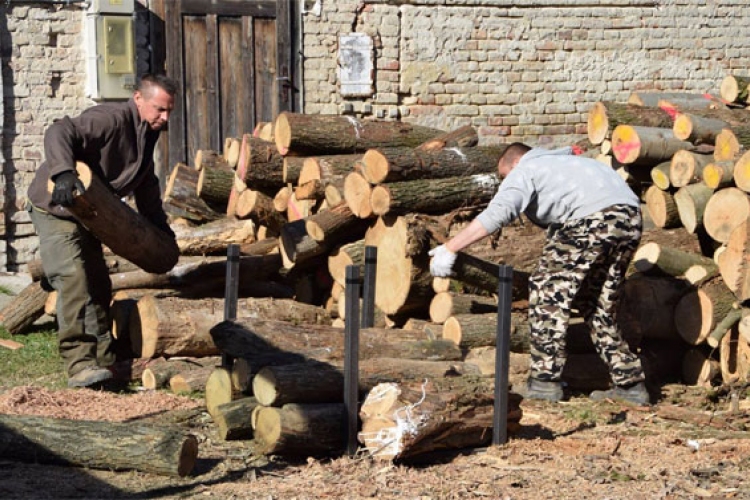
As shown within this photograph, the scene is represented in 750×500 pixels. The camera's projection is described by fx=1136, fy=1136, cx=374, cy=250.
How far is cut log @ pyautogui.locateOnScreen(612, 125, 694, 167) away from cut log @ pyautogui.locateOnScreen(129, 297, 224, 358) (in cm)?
327

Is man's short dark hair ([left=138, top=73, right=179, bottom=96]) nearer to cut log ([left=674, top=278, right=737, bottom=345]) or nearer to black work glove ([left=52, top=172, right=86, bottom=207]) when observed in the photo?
black work glove ([left=52, top=172, right=86, bottom=207])

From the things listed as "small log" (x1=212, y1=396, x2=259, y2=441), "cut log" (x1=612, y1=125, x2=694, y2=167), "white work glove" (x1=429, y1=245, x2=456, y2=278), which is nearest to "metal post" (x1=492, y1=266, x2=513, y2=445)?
"white work glove" (x1=429, y1=245, x2=456, y2=278)

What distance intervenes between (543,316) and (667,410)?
0.93 m

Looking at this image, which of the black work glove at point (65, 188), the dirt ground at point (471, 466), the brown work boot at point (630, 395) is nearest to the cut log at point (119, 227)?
the black work glove at point (65, 188)

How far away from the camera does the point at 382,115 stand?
42.5 feet

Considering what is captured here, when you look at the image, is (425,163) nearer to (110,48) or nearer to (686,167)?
(686,167)

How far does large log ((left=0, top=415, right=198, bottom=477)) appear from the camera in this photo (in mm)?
5211

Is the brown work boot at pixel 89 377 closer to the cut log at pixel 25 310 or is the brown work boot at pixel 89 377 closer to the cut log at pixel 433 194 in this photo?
the cut log at pixel 25 310

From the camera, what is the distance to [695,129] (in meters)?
8.52

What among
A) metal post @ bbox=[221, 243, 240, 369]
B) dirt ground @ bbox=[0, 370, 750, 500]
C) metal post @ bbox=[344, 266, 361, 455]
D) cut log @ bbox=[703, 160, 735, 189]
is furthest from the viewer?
cut log @ bbox=[703, 160, 735, 189]

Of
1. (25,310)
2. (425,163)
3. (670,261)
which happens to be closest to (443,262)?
(425,163)

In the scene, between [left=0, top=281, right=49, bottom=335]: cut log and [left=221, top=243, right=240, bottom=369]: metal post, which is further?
[left=0, top=281, right=49, bottom=335]: cut log

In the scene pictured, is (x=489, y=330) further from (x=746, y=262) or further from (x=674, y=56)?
(x=674, y=56)

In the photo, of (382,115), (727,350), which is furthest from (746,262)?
(382,115)
